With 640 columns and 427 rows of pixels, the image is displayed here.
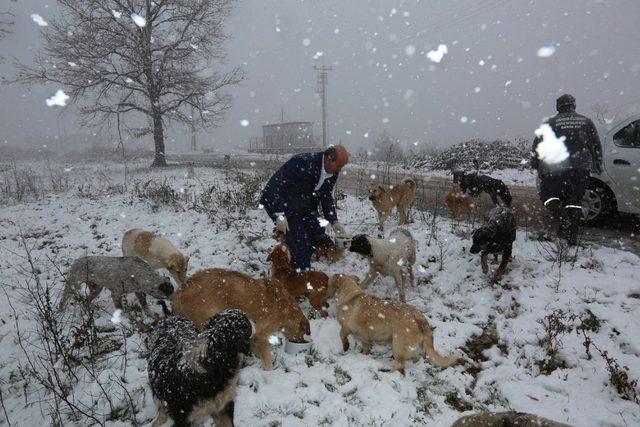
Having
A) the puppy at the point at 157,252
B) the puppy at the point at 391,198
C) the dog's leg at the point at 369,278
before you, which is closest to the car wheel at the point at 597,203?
the puppy at the point at 391,198

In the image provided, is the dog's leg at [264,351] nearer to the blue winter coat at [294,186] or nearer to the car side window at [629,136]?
the blue winter coat at [294,186]

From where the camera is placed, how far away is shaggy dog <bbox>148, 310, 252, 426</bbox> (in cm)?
287

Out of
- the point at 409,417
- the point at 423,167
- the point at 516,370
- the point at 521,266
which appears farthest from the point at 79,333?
the point at 423,167

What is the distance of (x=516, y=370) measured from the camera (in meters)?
4.00

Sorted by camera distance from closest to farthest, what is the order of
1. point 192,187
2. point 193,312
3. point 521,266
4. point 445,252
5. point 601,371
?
point 601,371 → point 193,312 → point 521,266 → point 445,252 → point 192,187

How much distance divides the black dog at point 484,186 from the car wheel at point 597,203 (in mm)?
1574

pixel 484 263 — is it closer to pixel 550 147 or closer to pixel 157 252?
pixel 550 147

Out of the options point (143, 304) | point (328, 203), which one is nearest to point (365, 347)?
→ point (328, 203)

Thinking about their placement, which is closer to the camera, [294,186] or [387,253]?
[387,253]

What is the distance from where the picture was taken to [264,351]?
406 centimetres

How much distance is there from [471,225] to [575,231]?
2.04 m

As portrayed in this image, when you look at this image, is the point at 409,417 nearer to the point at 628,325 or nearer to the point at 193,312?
the point at 193,312

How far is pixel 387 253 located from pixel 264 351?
2.44m

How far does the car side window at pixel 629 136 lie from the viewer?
6598 mm
